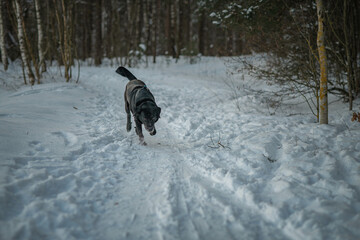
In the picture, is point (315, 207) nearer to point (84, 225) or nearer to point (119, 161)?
point (84, 225)

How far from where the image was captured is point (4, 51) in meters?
10.8

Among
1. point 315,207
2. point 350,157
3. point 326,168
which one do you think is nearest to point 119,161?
point 315,207

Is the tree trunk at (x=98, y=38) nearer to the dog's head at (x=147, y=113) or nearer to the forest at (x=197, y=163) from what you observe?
the forest at (x=197, y=163)

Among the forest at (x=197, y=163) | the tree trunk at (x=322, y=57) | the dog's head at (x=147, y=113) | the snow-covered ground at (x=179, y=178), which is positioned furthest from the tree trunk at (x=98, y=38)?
the tree trunk at (x=322, y=57)

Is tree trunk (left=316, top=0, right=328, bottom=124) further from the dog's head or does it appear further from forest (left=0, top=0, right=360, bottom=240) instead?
the dog's head

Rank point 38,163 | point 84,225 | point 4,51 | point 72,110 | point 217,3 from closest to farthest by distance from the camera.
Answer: point 84,225, point 38,163, point 72,110, point 217,3, point 4,51

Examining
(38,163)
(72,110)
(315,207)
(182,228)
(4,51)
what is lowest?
(182,228)

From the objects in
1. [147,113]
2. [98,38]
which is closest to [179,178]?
[147,113]

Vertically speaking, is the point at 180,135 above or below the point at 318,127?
below

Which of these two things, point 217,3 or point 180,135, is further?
point 217,3

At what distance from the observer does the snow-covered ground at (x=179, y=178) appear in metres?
1.82

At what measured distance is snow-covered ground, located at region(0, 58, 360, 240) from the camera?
5.98 feet

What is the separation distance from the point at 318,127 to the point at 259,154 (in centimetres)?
171

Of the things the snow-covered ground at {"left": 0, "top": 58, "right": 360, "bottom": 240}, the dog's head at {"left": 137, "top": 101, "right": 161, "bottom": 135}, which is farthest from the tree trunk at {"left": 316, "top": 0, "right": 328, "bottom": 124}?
the dog's head at {"left": 137, "top": 101, "right": 161, "bottom": 135}
